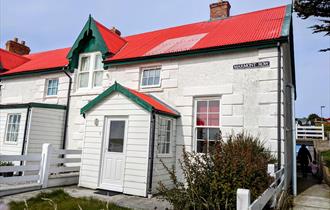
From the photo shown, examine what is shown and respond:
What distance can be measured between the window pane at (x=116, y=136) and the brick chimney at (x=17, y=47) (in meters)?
16.2

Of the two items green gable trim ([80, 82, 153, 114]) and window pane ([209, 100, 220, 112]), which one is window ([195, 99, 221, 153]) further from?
green gable trim ([80, 82, 153, 114])

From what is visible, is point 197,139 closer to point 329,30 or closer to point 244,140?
point 244,140

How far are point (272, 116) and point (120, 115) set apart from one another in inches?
198

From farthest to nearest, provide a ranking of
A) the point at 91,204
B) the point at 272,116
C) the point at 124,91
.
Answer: the point at 124,91
the point at 272,116
the point at 91,204

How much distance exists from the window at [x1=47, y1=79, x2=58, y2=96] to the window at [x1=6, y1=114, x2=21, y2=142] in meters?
2.21

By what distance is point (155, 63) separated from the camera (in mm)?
11125

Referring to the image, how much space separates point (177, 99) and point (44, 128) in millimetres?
6528

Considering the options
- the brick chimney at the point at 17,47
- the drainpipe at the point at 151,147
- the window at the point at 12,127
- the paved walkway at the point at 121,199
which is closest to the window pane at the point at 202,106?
the drainpipe at the point at 151,147

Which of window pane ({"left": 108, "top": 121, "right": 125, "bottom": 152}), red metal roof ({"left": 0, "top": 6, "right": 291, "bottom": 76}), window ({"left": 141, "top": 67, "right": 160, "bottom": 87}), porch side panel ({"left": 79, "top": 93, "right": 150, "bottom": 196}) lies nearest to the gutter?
porch side panel ({"left": 79, "top": 93, "right": 150, "bottom": 196})

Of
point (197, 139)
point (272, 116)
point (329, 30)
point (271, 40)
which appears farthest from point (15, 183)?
point (329, 30)

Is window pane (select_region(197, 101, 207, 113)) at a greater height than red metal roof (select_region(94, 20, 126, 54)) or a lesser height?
lesser

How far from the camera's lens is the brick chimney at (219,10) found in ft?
45.2

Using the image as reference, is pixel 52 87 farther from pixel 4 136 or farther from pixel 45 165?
pixel 45 165

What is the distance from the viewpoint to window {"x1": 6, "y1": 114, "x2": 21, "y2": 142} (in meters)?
12.4
